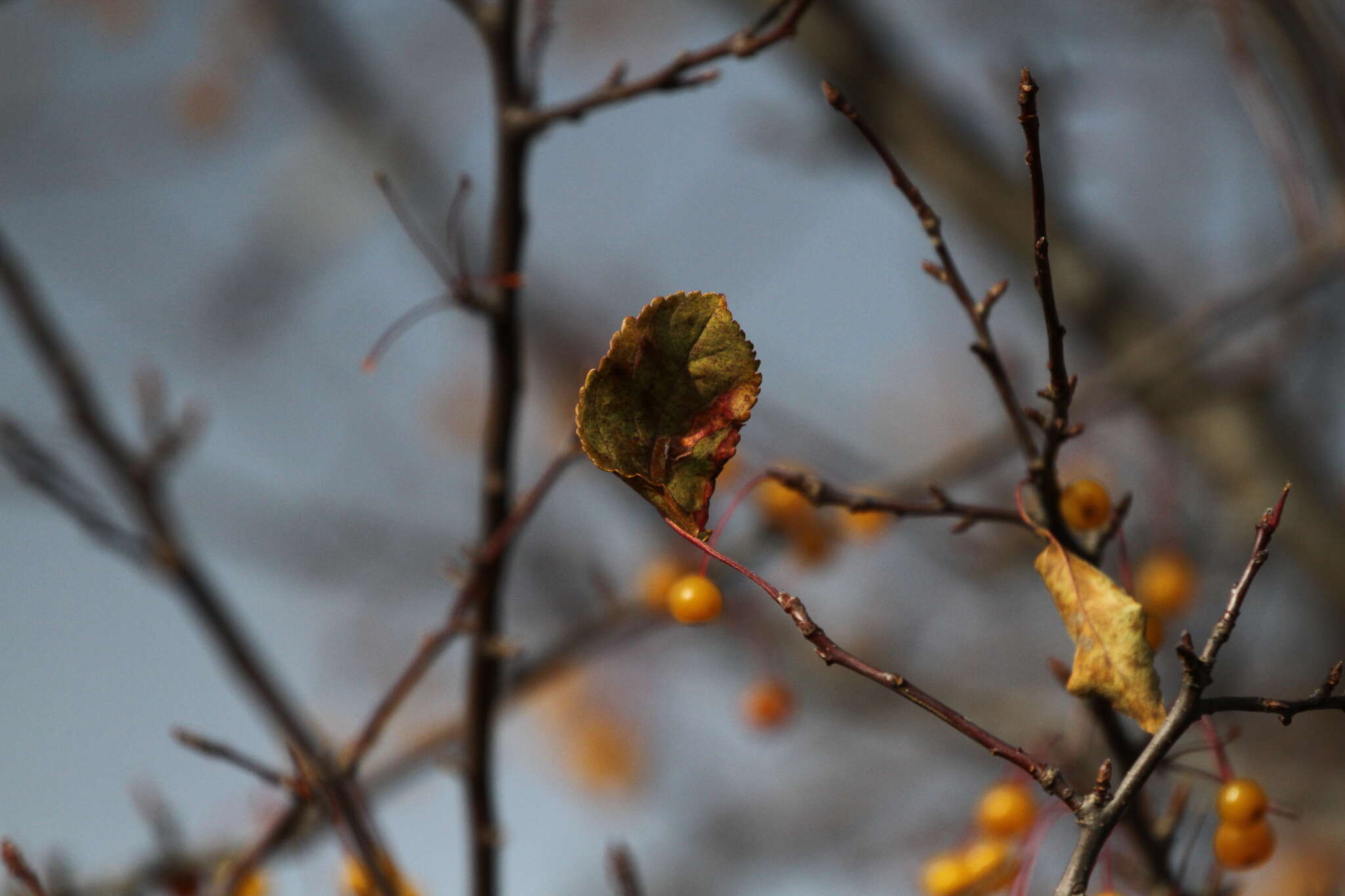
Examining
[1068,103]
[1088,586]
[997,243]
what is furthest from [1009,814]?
[997,243]

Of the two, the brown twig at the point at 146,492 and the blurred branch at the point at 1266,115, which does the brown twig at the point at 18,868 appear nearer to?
the brown twig at the point at 146,492

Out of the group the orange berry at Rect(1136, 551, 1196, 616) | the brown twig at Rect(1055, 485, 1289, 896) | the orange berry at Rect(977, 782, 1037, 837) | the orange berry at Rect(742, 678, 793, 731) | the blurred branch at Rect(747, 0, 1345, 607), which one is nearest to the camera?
the brown twig at Rect(1055, 485, 1289, 896)

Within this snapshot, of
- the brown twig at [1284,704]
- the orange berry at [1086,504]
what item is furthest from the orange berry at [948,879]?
the brown twig at [1284,704]

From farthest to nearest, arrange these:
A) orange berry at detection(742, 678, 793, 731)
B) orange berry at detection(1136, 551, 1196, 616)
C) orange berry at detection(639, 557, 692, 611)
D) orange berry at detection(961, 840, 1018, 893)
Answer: orange berry at detection(742, 678, 793, 731)
orange berry at detection(639, 557, 692, 611)
orange berry at detection(1136, 551, 1196, 616)
orange berry at detection(961, 840, 1018, 893)

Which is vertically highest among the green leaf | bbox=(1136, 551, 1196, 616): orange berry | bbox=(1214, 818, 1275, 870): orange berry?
bbox=(1136, 551, 1196, 616): orange berry

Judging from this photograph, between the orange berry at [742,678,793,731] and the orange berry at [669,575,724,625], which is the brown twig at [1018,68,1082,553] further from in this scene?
the orange berry at [742,678,793,731]

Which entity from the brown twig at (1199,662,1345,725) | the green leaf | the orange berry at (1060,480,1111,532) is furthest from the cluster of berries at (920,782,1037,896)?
the green leaf

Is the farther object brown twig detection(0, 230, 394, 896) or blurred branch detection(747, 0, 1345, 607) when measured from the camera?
blurred branch detection(747, 0, 1345, 607)

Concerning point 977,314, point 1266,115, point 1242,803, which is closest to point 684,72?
point 977,314
